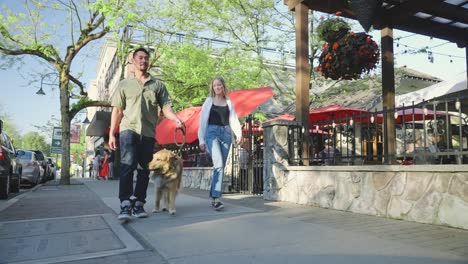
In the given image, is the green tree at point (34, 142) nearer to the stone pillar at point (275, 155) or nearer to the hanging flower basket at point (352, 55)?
the stone pillar at point (275, 155)

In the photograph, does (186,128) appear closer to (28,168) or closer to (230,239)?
(230,239)

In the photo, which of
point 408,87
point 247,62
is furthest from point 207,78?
point 408,87

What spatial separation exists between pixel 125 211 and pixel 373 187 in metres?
3.16

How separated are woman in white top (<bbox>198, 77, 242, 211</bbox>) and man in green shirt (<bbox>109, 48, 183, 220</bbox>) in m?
0.84

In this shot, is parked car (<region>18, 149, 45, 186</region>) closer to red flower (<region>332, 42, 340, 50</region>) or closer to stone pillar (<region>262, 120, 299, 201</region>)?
stone pillar (<region>262, 120, 299, 201</region>)

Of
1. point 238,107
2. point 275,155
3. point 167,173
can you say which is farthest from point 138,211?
point 238,107

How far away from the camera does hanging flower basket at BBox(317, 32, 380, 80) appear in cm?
628

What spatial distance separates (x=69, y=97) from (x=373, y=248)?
1673 cm

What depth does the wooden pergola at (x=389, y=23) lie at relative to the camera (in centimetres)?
696

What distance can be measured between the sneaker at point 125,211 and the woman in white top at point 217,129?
137cm

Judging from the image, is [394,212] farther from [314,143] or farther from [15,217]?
[15,217]

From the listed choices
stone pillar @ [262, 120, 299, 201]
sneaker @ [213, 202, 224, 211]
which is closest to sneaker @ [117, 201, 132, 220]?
sneaker @ [213, 202, 224, 211]

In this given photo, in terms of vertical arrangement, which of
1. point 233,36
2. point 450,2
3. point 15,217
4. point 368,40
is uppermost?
point 233,36

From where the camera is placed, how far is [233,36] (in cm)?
1709
